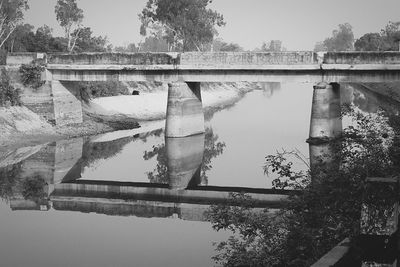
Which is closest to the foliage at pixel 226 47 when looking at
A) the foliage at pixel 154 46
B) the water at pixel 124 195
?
the foliage at pixel 154 46

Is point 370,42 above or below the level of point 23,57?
above

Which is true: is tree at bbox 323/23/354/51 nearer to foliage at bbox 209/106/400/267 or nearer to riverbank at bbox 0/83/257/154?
riverbank at bbox 0/83/257/154

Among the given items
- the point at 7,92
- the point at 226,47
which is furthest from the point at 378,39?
the point at 7,92

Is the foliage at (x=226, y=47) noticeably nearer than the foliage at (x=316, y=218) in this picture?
No

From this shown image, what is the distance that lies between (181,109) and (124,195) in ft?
42.2

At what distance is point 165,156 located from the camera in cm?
3114

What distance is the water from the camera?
48.9 ft

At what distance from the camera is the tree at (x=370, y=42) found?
100m

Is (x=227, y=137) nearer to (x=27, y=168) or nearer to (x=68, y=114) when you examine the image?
(x=68, y=114)

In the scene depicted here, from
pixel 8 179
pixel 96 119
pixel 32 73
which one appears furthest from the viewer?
pixel 96 119

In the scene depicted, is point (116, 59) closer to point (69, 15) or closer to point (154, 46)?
point (69, 15)

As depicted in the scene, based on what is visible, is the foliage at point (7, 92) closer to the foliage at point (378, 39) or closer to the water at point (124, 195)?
the water at point (124, 195)

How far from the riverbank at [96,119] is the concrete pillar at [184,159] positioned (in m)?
8.13

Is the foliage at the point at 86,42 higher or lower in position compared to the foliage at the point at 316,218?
higher
